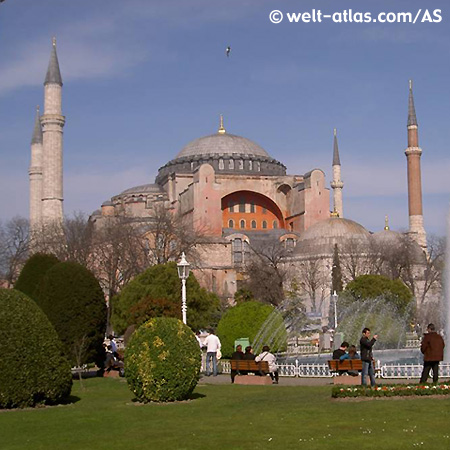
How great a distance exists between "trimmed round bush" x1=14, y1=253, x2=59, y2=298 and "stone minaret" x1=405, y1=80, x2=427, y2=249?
4770cm

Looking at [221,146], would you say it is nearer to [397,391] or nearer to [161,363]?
[161,363]

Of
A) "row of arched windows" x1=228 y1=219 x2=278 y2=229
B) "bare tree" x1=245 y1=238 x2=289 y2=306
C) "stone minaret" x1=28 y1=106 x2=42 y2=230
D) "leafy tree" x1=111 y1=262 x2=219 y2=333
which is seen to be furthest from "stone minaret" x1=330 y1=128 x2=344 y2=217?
"leafy tree" x1=111 y1=262 x2=219 y2=333

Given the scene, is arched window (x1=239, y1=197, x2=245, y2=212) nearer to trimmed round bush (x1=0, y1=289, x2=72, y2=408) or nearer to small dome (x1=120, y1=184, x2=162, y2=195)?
small dome (x1=120, y1=184, x2=162, y2=195)

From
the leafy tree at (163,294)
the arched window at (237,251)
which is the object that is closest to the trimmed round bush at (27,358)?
the leafy tree at (163,294)

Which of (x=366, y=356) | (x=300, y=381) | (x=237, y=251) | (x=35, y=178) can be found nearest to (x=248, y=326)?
(x=300, y=381)

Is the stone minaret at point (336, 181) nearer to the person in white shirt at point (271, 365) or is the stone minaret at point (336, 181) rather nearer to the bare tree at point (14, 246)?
the bare tree at point (14, 246)

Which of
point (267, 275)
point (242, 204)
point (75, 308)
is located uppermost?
point (242, 204)

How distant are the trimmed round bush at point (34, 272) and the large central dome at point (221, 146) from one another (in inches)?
2064

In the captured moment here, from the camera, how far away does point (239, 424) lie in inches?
360

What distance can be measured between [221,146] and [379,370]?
59327mm

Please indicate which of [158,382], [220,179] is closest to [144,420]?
[158,382]

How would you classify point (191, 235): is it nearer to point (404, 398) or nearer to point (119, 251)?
point (119, 251)

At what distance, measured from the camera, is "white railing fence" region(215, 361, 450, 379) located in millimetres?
15102

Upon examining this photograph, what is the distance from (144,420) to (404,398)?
3.40 m
